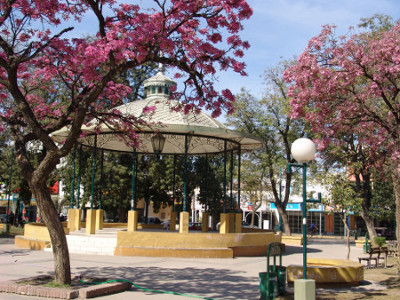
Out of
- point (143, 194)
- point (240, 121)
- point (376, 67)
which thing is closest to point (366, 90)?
point (376, 67)

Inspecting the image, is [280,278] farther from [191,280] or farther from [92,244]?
[92,244]

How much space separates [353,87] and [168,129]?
24.2 ft

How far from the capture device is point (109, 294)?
30.4 feet

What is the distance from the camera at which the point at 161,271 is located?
42.0ft

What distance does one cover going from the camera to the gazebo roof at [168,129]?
55.7ft

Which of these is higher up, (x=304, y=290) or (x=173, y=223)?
(x=173, y=223)

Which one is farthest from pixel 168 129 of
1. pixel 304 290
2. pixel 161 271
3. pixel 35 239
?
pixel 304 290

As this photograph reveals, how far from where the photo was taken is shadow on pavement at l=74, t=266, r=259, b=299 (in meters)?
9.97

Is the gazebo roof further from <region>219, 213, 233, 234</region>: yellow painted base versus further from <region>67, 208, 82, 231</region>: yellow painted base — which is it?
<region>219, 213, 233, 234</region>: yellow painted base

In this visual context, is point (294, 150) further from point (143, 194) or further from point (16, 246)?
point (143, 194)

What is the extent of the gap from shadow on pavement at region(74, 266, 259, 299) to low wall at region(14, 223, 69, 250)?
588cm

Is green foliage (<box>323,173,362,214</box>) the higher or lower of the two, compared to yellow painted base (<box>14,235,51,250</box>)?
higher

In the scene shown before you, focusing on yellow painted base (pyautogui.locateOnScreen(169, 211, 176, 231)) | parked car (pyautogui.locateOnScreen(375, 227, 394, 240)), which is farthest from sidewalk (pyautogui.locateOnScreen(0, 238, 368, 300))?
parked car (pyautogui.locateOnScreen(375, 227, 394, 240))

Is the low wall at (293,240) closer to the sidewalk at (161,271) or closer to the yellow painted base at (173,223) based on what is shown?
the yellow painted base at (173,223)
